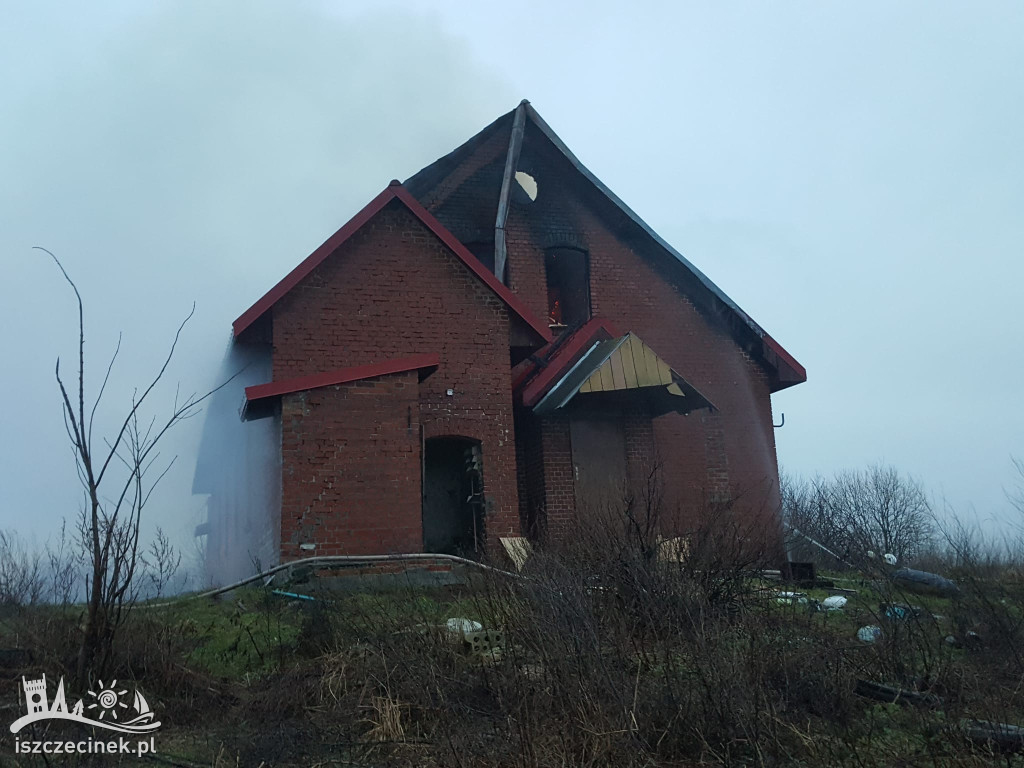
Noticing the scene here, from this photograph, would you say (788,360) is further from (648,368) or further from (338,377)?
(338,377)

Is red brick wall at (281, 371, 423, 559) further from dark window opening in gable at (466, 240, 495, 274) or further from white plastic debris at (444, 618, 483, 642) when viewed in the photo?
dark window opening in gable at (466, 240, 495, 274)

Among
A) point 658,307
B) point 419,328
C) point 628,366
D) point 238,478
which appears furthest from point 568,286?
point 238,478

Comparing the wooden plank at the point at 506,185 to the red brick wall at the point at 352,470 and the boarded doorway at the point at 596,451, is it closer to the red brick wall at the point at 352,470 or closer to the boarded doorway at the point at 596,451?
the boarded doorway at the point at 596,451

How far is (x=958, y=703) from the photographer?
5652 mm

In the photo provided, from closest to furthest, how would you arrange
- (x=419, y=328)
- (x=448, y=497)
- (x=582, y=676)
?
(x=582, y=676) < (x=419, y=328) < (x=448, y=497)

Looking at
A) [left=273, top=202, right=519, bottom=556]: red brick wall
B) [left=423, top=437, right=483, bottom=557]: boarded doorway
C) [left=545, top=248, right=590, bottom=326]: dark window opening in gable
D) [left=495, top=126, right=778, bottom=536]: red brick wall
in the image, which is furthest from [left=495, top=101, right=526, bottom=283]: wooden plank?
[left=423, top=437, right=483, bottom=557]: boarded doorway

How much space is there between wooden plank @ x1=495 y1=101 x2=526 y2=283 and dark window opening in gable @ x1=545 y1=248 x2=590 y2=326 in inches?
59.4

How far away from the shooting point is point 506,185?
16797 mm

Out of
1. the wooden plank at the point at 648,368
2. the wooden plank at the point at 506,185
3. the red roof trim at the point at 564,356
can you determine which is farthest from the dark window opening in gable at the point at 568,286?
the wooden plank at the point at 648,368

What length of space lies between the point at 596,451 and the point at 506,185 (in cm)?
575

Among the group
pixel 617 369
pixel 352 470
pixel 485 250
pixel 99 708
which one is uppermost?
pixel 485 250

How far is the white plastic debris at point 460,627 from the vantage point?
21.6 ft

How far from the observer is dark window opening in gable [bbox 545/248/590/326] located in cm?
1770

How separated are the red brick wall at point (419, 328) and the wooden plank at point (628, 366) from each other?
193 cm
